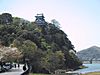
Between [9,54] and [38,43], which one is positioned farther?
[38,43]

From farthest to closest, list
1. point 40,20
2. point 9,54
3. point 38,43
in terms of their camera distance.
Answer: point 40,20 → point 38,43 → point 9,54

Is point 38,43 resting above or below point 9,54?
above

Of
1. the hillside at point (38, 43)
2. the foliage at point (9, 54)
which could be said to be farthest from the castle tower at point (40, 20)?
the foliage at point (9, 54)

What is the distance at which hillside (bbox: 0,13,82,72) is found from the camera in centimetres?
8657

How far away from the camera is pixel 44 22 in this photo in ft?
531

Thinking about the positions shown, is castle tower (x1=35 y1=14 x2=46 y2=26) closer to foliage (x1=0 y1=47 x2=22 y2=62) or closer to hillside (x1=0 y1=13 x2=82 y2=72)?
hillside (x1=0 y1=13 x2=82 y2=72)

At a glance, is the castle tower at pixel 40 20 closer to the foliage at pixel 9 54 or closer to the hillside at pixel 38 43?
the hillside at pixel 38 43

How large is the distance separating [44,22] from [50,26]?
635 centimetres

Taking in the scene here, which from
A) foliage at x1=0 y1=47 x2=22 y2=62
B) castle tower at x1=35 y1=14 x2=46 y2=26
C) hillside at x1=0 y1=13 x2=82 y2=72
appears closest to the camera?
foliage at x1=0 y1=47 x2=22 y2=62

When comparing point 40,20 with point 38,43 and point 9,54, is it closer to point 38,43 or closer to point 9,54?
point 38,43

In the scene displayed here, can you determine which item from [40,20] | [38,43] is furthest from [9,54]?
[40,20]

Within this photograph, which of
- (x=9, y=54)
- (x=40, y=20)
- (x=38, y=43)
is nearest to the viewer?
(x=9, y=54)

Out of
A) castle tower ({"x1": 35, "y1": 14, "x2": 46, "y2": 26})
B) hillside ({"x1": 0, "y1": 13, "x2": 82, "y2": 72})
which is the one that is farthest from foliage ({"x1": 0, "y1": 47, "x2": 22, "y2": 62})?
castle tower ({"x1": 35, "y1": 14, "x2": 46, "y2": 26})

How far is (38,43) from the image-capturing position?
366 feet
